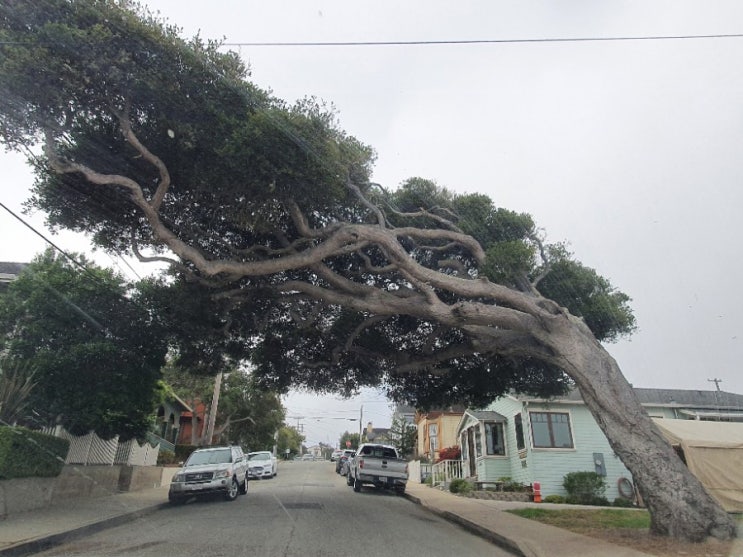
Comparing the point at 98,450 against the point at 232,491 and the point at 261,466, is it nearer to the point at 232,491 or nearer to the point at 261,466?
Result: the point at 232,491

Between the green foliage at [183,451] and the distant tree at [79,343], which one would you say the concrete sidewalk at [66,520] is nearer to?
the distant tree at [79,343]

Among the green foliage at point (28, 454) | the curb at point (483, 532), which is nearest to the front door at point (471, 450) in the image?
the curb at point (483, 532)

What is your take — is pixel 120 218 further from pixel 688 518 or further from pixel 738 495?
pixel 738 495

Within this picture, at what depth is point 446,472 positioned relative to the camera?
1022 inches

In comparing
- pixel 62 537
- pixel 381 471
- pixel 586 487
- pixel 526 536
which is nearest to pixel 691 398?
pixel 586 487

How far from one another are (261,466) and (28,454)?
18880mm

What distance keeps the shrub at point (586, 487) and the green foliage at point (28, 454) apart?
16692mm

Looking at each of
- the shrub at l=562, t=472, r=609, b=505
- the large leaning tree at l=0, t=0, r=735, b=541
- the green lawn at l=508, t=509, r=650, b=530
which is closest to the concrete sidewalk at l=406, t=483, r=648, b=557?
the green lawn at l=508, t=509, r=650, b=530

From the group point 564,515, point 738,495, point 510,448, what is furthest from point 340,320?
point 510,448

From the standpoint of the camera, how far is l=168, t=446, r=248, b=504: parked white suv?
15.3m

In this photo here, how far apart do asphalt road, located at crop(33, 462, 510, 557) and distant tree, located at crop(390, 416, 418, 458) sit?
3191 centimetres

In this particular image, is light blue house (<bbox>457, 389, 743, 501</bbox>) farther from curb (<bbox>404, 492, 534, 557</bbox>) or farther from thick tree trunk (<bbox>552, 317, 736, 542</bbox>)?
thick tree trunk (<bbox>552, 317, 736, 542</bbox>)

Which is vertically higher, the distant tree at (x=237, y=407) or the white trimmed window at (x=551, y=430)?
the distant tree at (x=237, y=407)

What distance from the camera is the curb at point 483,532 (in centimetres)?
927
